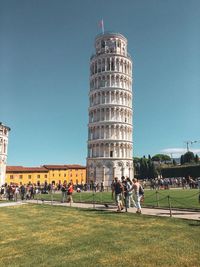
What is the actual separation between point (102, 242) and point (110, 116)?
204 feet

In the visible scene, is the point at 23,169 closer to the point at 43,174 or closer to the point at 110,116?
the point at 43,174

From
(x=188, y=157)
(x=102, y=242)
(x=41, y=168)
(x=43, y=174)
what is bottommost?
(x=102, y=242)

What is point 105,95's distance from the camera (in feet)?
240

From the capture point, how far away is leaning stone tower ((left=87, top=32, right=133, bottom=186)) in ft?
233

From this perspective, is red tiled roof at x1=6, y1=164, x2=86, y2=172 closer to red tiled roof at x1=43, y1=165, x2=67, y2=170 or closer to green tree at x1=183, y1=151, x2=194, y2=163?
red tiled roof at x1=43, y1=165, x2=67, y2=170

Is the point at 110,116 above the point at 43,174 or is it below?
above

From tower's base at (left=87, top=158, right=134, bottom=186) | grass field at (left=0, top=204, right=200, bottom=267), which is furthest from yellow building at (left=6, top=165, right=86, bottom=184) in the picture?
grass field at (left=0, top=204, right=200, bottom=267)

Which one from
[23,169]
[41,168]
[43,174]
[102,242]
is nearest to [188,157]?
[43,174]

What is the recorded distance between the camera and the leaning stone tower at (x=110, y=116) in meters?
70.9

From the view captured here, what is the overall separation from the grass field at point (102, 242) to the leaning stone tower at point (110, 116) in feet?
185

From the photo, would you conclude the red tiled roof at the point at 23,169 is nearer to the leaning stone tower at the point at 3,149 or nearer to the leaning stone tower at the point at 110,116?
the leaning stone tower at the point at 3,149

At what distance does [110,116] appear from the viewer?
71.5m

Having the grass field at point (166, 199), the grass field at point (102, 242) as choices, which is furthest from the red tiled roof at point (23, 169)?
the grass field at point (102, 242)

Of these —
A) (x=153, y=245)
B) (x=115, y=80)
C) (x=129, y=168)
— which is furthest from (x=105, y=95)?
(x=153, y=245)
